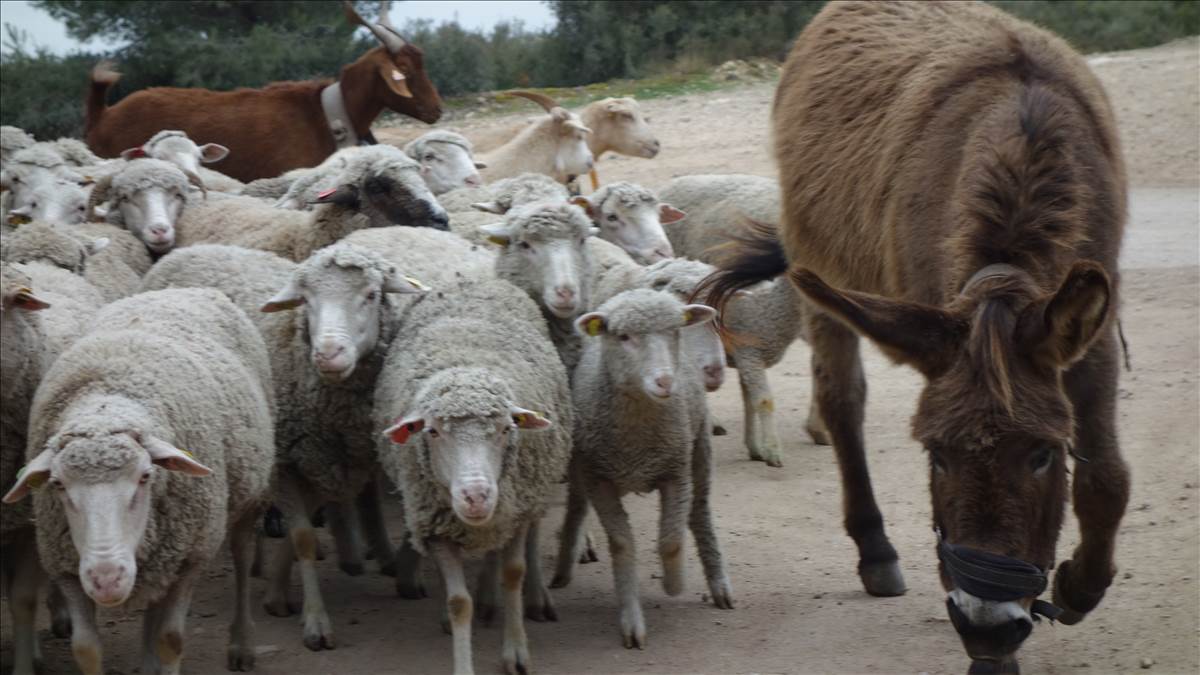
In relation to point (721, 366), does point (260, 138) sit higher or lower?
higher

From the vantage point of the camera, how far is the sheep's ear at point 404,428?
527cm

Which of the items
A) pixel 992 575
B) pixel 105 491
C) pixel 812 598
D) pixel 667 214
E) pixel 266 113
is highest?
pixel 266 113

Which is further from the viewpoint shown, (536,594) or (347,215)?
(347,215)

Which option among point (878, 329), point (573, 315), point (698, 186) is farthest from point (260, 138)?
point (878, 329)

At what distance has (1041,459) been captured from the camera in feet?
13.9

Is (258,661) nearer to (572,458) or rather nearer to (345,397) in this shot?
(345,397)

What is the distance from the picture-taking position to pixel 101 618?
20.8 ft

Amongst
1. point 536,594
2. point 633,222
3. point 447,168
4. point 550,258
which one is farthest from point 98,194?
point 536,594

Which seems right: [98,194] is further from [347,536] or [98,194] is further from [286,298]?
[347,536]

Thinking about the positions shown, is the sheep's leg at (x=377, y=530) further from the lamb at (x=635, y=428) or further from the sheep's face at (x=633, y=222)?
the sheep's face at (x=633, y=222)

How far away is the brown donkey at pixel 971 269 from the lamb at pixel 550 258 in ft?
2.18

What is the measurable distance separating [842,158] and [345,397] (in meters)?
2.35

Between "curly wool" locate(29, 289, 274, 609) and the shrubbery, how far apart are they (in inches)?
593

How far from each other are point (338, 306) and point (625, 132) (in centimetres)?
765
